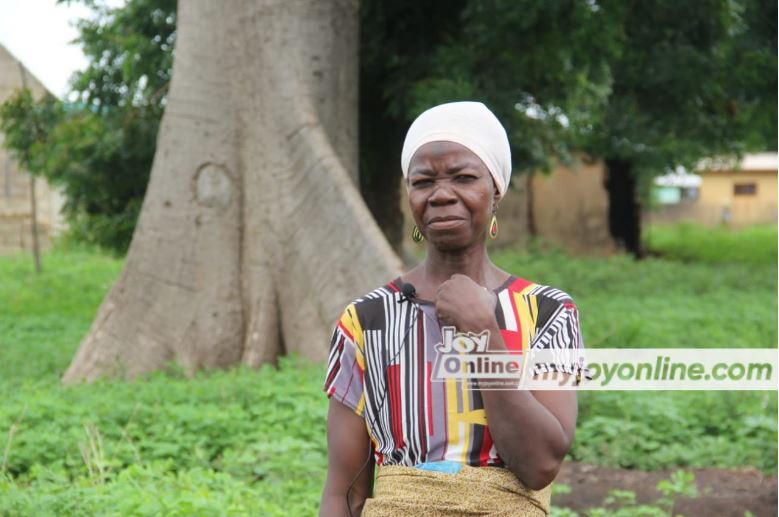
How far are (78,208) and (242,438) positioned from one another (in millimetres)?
6591

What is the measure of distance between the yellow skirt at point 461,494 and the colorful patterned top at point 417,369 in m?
0.04

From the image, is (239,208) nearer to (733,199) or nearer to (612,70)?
(612,70)

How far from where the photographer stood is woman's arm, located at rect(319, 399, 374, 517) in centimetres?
255

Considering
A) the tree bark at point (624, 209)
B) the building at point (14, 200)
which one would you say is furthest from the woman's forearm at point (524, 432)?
the building at point (14, 200)

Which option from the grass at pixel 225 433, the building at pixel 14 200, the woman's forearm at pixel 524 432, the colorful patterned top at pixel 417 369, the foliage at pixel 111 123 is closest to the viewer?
the woman's forearm at pixel 524 432

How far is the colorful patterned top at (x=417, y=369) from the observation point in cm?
239

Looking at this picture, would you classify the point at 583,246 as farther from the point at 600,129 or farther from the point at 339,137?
the point at 339,137

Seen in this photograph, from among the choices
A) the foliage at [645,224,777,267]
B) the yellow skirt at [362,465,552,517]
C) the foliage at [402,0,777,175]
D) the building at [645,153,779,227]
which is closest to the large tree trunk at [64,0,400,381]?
the foliage at [402,0,777,175]

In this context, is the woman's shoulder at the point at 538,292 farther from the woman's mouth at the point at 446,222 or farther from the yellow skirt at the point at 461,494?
the yellow skirt at the point at 461,494

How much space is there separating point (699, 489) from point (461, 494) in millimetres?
3485


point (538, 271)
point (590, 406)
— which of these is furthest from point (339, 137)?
point (538, 271)

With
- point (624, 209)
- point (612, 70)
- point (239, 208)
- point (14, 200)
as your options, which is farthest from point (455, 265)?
point (14, 200)

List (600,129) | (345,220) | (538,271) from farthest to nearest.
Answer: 1. (538,271)
2. (600,129)
3. (345,220)

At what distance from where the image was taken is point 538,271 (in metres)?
16.3
